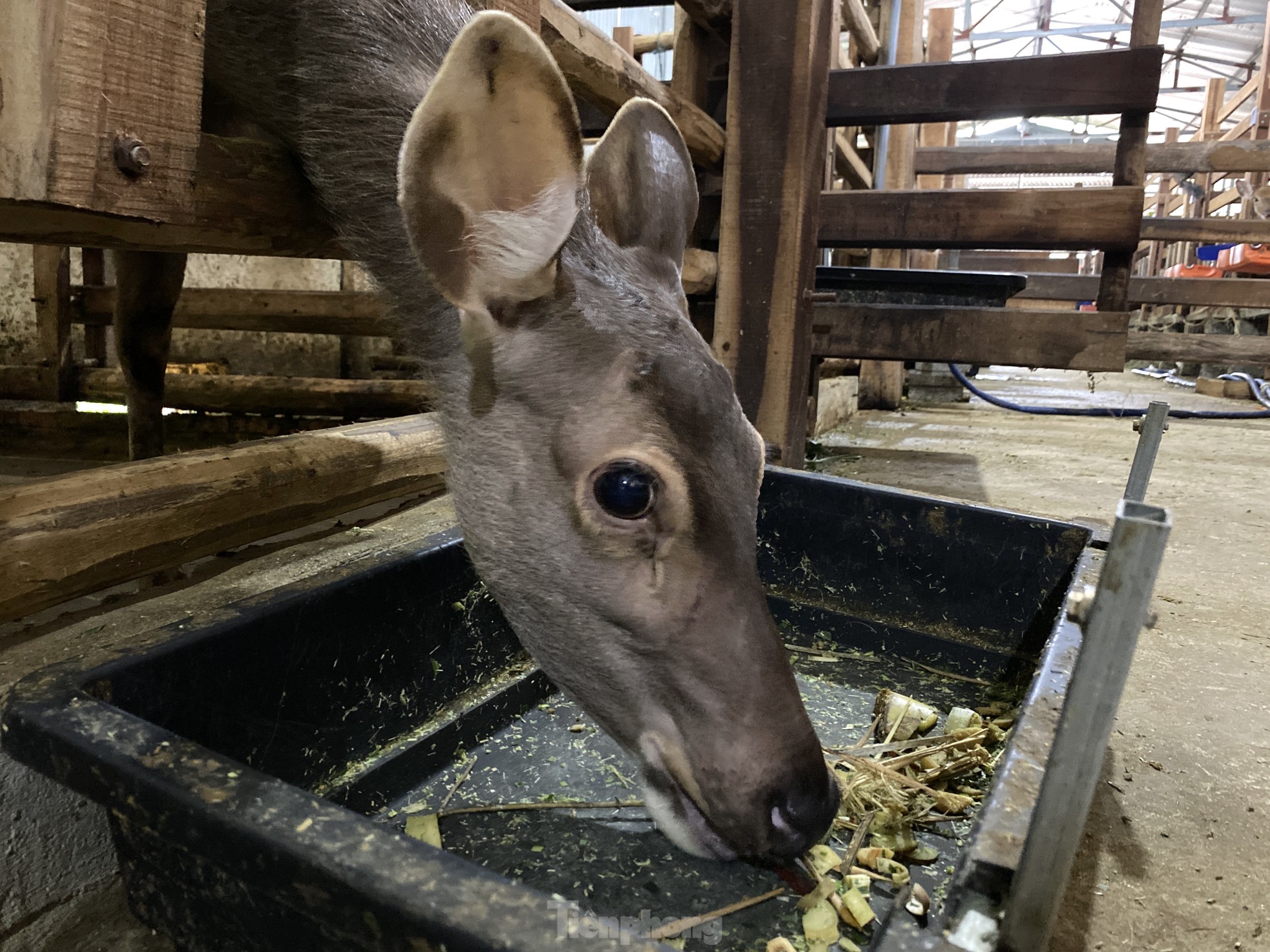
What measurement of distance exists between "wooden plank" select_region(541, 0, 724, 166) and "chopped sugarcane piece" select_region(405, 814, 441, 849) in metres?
1.69

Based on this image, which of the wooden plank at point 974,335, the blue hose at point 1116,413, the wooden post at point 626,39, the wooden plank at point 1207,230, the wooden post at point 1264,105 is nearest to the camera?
the wooden plank at point 974,335

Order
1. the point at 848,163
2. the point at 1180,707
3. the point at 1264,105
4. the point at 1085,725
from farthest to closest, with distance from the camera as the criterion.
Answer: the point at 1264,105, the point at 848,163, the point at 1180,707, the point at 1085,725

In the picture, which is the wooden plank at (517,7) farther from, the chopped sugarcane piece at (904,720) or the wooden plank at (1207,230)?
the wooden plank at (1207,230)

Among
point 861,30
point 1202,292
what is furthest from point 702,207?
point 1202,292

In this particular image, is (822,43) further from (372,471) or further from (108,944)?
(108,944)

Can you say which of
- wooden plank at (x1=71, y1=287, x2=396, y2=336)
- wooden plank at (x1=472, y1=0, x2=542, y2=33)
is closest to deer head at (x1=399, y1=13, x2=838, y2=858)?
wooden plank at (x1=472, y1=0, x2=542, y2=33)

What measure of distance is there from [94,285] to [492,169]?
5349 mm

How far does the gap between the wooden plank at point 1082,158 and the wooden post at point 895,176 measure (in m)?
0.64

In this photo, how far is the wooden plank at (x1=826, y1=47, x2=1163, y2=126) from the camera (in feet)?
12.0

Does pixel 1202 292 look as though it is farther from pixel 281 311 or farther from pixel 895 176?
pixel 281 311

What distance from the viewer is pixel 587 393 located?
1360 millimetres

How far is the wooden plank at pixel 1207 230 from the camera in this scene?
8938 millimetres

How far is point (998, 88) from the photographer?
3.80m

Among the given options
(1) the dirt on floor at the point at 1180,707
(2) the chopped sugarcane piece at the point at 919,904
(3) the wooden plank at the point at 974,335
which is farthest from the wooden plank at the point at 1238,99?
(2) the chopped sugarcane piece at the point at 919,904
